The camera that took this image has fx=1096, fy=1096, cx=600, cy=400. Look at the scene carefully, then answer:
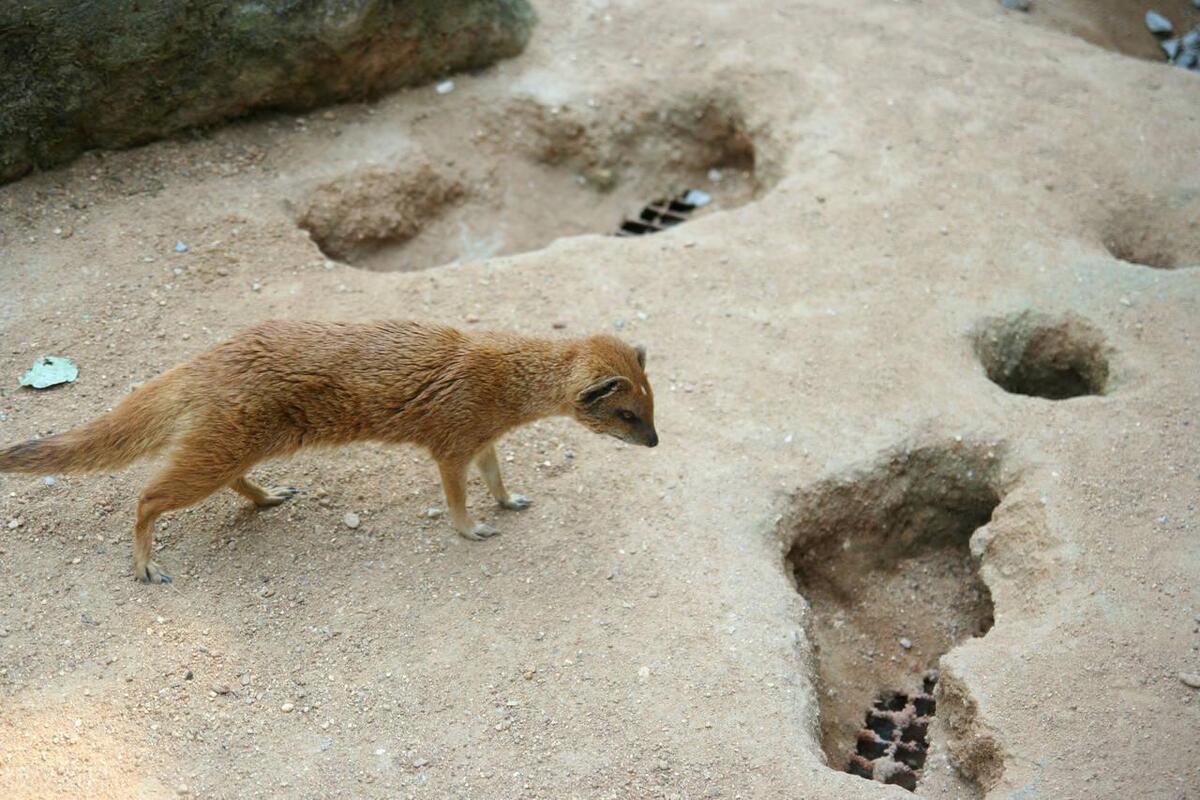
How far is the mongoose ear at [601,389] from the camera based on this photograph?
4.94 meters

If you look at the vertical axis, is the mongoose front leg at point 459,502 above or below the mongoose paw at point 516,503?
above

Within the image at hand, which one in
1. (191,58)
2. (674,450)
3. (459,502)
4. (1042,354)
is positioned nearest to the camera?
(459,502)

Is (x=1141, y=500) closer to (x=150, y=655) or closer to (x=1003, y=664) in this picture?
(x=1003, y=664)

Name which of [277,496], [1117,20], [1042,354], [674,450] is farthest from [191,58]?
[1117,20]

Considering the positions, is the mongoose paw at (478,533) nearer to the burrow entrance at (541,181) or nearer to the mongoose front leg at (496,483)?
the mongoose front leg at (496,483)

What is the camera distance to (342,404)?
4895 mm

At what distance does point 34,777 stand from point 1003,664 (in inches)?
152

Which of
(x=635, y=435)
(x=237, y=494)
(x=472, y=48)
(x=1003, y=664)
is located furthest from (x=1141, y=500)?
(x=472, y=48)

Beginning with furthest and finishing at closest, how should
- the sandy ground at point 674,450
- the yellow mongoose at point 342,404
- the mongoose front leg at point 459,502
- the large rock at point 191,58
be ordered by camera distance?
the large rock at point 191,58
the mongoose front leg at point 459,502
the yellow mongoose at point 342,404
the sandy ground at point 674,450

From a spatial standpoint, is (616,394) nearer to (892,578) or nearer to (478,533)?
(478,533)

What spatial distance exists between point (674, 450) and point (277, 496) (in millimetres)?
1991

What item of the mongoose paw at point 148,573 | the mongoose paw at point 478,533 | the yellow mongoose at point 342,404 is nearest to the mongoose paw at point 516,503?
the yellow mongoose at point 342,404

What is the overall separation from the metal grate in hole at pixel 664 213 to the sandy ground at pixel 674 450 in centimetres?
13

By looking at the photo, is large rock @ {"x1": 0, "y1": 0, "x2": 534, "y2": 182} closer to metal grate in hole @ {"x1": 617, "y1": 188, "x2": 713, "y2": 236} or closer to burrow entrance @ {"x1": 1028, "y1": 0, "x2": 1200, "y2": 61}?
metal grate in hole @ {"x1": 617, "y1": 188, "x2": 713, "y2": 236}
